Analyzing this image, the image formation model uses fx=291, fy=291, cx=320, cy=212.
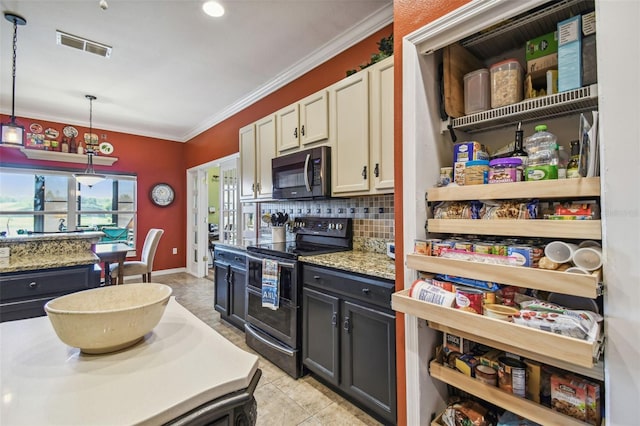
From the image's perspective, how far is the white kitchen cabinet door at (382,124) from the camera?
1.93 metres

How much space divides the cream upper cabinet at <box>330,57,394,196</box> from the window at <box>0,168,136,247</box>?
484cm

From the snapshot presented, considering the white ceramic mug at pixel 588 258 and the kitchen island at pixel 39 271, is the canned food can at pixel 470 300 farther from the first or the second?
the kitchen island at pixel 39 271

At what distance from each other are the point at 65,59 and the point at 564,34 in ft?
13.6

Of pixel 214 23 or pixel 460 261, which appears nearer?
pixel 460 261

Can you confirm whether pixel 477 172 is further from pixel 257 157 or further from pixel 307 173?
pixel 257 157

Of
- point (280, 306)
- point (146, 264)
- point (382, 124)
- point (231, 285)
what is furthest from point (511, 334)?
point (146, 264)

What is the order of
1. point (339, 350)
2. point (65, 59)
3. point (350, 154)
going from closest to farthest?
point (339, 350) < point (350, 154) < point (65, 59)

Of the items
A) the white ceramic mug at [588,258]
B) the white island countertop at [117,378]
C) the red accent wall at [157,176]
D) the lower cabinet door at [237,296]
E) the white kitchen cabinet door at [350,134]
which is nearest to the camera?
the white island countertop at [117,378]

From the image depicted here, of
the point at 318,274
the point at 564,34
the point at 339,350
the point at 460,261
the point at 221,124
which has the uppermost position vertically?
the point at 221,124

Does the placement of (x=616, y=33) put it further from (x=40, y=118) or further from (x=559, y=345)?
(x=40, y=118)

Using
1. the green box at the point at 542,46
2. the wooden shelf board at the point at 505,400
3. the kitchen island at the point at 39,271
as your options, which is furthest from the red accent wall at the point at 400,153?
the kitchen island at the point at 39,271

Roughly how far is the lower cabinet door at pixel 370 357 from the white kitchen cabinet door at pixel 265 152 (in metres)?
1.67

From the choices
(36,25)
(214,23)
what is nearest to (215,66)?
(214,23)

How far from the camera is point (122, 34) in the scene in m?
2.59
